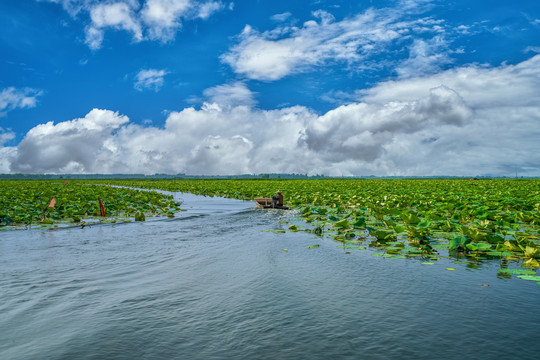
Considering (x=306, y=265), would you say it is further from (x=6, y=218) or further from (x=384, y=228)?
(x=6, y=218)

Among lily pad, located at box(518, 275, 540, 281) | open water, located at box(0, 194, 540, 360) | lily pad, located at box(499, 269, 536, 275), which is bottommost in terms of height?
open water, located at box(0, 194, 540, 360)

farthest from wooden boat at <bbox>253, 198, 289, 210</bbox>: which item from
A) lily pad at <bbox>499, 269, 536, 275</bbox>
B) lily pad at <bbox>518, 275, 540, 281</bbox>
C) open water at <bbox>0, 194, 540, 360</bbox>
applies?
lily pad at <bbox>518, 275, 540, 281</bbox>

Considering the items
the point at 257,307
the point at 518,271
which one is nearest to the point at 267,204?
the point at 518,271

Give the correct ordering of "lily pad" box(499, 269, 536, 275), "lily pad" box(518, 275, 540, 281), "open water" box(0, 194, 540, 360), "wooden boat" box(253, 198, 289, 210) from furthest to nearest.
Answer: "wooden boat" box(253, 198, 289, 210)
"lily pad" box(499, 269, 536, 275)
"lily pad" box(518, 275, 540, 281)
"open water" box(0, 194, 540, 360)

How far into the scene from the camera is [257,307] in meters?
4.99

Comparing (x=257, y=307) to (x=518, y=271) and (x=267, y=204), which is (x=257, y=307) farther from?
(x=267, y=204)

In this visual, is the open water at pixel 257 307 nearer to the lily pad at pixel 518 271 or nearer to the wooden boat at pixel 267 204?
the lily pad at pixel 518 271

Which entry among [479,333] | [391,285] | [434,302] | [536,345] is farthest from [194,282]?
[536,345]

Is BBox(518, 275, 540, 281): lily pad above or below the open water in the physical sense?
above

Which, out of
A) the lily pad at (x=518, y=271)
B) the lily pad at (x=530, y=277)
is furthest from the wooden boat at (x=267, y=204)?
the lily pad at (x=530, y=277)

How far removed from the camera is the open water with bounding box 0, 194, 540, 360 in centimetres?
377

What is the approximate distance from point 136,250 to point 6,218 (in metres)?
A: 7.97

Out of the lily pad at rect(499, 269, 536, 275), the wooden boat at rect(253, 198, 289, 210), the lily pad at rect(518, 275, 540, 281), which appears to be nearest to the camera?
the lily pad at rect(518, 275, 540, 281)

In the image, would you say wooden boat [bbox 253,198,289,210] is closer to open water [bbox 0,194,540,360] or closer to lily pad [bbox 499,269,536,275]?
open water [bbox 0,194,540,360]
